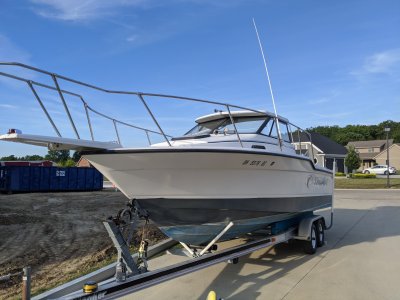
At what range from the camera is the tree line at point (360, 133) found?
9666 centimetres

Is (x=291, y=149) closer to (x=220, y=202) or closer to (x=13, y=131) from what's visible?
(x=220, y=202)

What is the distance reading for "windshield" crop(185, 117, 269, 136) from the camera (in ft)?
20.9

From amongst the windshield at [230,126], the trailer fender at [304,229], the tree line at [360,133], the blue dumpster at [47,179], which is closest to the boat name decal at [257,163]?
the windshield at [230,126]

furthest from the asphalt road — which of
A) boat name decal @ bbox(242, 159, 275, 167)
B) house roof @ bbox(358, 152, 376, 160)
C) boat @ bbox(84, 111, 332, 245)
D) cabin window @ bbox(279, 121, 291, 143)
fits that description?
house roof @ bbox(358, 152, 376, 160)

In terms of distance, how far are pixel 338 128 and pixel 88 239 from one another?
113337mm

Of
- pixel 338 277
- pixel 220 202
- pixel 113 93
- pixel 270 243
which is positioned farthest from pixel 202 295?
pixel 113 93

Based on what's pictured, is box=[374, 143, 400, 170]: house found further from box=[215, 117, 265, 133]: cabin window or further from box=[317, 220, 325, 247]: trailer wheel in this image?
box=[215, 117, 265, 133]: cabin window

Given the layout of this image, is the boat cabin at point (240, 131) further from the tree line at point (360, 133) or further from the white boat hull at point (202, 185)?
the tree line at point (360, 133)

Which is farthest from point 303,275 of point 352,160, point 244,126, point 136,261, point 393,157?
point 393,157

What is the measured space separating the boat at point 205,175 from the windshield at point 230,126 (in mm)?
18

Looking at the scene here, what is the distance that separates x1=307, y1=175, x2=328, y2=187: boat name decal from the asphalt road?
127 cm

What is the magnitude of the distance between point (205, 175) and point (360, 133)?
106 m

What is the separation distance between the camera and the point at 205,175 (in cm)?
482

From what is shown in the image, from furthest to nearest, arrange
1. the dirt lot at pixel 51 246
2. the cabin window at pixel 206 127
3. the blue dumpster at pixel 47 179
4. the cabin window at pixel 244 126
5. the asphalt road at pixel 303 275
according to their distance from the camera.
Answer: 1. the blue dumpster at pixel 47 179
2. the cabin window at pixel 206 127
3. the cabin window at pixel 244 126
4. the dirt lot at pixel 51 246
5. the asphalt road at pixel 303 275
